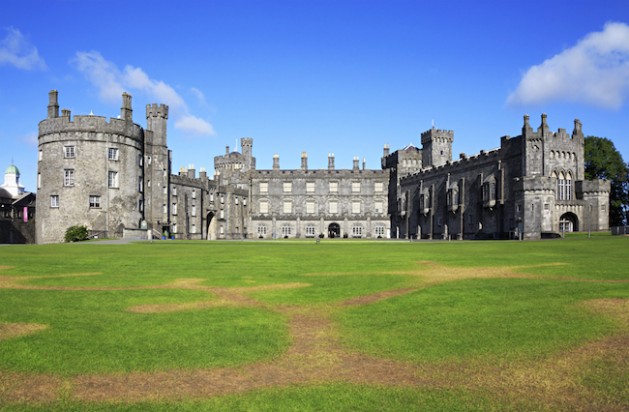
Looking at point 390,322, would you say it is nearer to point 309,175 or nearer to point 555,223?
point 555,223

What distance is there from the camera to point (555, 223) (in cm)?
5666

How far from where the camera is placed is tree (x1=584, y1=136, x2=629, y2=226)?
67.2 m

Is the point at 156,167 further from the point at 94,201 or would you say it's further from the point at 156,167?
the point at 94,201

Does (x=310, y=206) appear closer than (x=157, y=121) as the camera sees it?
No

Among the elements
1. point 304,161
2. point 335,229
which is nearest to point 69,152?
point 304,161

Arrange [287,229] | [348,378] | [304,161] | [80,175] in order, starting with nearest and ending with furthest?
[348,378] → [80,175] → [287,229] → [304,161]

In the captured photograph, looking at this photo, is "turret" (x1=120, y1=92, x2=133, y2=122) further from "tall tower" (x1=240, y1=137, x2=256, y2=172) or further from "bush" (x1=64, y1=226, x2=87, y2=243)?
"tall tower" (x1=240, y1=137, x2=256, y2=172)

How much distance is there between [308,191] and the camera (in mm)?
95562

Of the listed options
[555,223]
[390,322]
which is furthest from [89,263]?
[555,223]

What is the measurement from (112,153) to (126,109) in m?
5.06

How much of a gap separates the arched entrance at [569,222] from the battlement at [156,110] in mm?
46084

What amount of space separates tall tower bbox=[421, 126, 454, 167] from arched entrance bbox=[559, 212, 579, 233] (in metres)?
31.1

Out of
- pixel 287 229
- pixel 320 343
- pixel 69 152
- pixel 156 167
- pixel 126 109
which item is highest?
pixel 126 109

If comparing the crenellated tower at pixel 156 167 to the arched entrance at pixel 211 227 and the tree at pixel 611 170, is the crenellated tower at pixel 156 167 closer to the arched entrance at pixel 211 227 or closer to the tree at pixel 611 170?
the arched entrance at pixel 211 227
